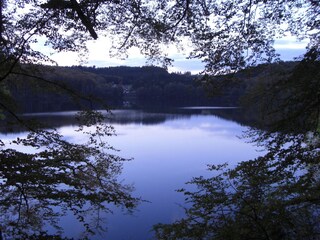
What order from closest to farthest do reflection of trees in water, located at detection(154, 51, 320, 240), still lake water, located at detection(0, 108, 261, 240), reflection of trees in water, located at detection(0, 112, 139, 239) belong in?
reflection of trees in water, located at detection(154, 51, 320, 240)
reflection of trees in water, located at detection(0, 112, 139, 239)
still lake water, located at detection(0, 108, 261, 240)

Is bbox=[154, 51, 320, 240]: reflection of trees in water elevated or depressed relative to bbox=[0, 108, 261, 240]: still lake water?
elevated

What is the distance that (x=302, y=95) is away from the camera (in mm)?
4805

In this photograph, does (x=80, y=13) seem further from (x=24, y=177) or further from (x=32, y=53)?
(x=24, y=177)

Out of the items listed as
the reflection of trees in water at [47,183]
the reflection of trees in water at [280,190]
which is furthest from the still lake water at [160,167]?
the reflection of trees in water at [280,190]

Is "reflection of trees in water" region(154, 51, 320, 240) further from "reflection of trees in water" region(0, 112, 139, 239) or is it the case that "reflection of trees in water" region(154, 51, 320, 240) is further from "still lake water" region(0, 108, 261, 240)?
"still lake water" region(0, 108, 261, 240)

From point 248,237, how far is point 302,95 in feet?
6.98

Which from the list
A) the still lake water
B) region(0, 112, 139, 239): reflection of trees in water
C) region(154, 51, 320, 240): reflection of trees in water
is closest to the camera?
region(154, 51, 320, 240): reflection of trees in water

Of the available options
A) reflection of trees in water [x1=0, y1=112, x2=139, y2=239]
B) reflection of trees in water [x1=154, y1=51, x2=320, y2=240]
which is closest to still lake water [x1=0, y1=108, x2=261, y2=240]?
reflection of trees in water [x1=0, y1=112, x2=139, y2=239]

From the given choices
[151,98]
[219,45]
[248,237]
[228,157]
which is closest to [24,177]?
[248,237]

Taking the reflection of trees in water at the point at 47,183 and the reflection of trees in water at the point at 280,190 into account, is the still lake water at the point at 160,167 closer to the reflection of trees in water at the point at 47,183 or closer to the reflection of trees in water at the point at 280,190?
the reflection of trees in water at the point at 47,183

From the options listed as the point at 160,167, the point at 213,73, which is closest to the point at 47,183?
the point at 213,73

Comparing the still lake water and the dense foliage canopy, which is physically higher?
Answer: the dense foliage canopy

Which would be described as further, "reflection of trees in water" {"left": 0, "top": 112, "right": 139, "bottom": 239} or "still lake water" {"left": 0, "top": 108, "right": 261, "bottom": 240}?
"still lake water" {"left": 0, "top": 108, "right": 261, "bottom": 240}

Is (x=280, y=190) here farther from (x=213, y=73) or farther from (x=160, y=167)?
(x=160, y=167)
